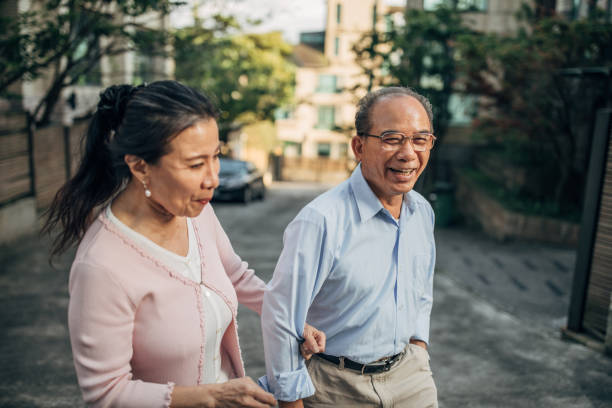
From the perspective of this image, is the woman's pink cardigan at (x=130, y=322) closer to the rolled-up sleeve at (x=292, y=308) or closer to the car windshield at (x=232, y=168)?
the rolled-up sleeve at (x=292, y=308)

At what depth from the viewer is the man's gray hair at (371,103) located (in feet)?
7.98

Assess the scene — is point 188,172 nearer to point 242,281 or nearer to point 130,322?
point 130,322

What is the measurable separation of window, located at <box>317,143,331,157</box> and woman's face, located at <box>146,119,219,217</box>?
139 ft

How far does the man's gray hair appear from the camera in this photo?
2.43 m

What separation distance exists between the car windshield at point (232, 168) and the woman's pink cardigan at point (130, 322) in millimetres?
17897

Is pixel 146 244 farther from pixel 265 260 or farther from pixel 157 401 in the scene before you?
pixel 265 260

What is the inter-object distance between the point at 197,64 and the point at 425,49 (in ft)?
32.2

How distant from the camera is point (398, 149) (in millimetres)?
2385

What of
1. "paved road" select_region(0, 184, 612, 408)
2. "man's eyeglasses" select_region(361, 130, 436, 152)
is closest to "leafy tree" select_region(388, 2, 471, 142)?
"paved road" select_region(0, 184, 612, 408)

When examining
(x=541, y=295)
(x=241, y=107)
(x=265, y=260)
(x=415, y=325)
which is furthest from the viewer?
(x=241, y=107)

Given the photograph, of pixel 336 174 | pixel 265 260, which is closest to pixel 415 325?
pixel 265 260

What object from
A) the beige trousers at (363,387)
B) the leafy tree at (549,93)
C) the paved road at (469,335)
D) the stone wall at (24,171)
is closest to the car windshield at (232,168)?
the stone wall at (24,171)

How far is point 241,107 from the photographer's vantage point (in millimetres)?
24891

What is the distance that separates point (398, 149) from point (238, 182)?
17.3m
